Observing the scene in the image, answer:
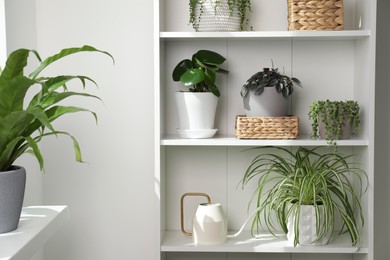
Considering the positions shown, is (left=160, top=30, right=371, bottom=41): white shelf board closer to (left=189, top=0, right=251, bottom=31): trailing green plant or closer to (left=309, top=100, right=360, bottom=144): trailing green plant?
(left=189, top=0, right=251, bottom=31): trailing green plant

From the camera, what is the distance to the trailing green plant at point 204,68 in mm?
2564

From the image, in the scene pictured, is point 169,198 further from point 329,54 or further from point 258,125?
point 329,54

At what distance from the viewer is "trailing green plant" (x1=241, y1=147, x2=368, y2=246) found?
8.00 ft

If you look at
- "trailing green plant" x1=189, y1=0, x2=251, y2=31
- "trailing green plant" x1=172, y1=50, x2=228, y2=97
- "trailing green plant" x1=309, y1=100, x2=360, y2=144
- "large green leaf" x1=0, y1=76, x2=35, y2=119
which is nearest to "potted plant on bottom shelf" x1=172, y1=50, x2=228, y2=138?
"trailing green plant" x1=172, y1=50, x2=228, y2=97

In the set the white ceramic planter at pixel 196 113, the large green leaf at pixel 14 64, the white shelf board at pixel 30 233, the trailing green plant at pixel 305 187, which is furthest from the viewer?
the white ceramic planter at pixel 196 113

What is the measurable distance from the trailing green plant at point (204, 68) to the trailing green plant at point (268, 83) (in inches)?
5.4

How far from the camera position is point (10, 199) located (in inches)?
67.0

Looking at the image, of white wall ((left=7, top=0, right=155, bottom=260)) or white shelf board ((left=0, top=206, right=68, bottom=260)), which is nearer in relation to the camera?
white shelf board ((left=0, top=206, right=68, bottom=260))

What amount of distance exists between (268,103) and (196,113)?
0.30 m

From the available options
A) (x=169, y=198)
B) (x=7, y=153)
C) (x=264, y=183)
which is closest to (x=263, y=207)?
(x=264, y=183)

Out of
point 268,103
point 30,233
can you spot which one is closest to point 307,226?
point 268,103

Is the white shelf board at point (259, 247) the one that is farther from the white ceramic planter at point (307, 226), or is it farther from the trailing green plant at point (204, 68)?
the trailing green plant at point (204, 68)

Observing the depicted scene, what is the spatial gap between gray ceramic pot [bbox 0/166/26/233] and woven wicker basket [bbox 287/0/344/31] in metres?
1.30

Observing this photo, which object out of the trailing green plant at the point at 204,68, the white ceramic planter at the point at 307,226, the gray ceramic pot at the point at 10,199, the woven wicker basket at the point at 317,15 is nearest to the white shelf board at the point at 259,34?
the woven wicker basket at the point at 317,15
